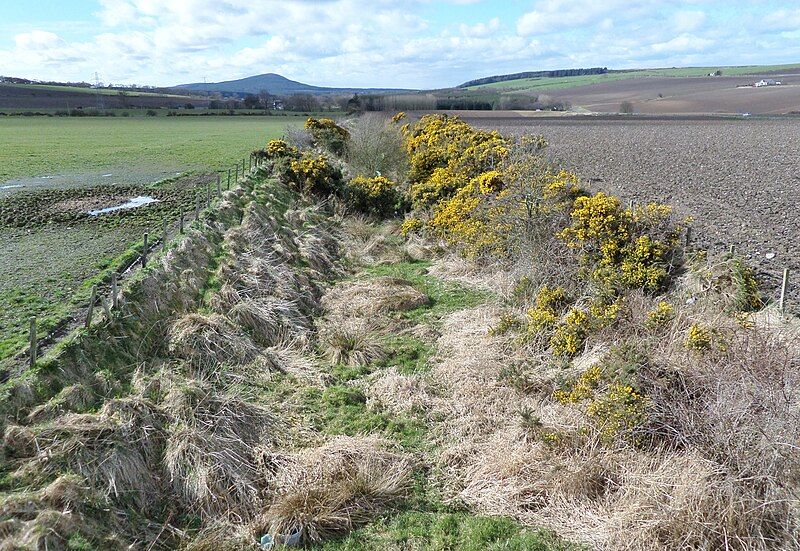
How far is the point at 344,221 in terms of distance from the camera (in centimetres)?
1917

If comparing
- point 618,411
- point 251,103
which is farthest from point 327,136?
point 251,103

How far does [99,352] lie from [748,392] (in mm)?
7847

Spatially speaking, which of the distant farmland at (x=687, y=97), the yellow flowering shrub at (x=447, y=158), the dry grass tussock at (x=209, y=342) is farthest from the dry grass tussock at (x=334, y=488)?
the distant farmland at (x=687, y=97)

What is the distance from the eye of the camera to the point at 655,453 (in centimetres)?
616

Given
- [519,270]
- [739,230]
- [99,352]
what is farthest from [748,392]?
[739,230]

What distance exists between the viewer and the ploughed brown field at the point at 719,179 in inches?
492

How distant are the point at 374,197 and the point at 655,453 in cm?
1525

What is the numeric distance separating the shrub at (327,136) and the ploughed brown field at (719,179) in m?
10.2

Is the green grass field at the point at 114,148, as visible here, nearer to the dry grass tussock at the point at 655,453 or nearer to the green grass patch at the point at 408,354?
the green grass patch at the point at 408,354

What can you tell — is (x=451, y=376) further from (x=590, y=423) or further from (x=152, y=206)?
(x=152, y=206)

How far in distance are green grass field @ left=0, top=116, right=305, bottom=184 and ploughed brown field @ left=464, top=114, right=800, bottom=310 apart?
62.4 feet

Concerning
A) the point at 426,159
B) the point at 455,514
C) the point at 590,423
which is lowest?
the point at 455,514

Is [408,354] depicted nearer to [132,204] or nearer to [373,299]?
[373,299]

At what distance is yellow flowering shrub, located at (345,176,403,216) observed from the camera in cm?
A: 2027
